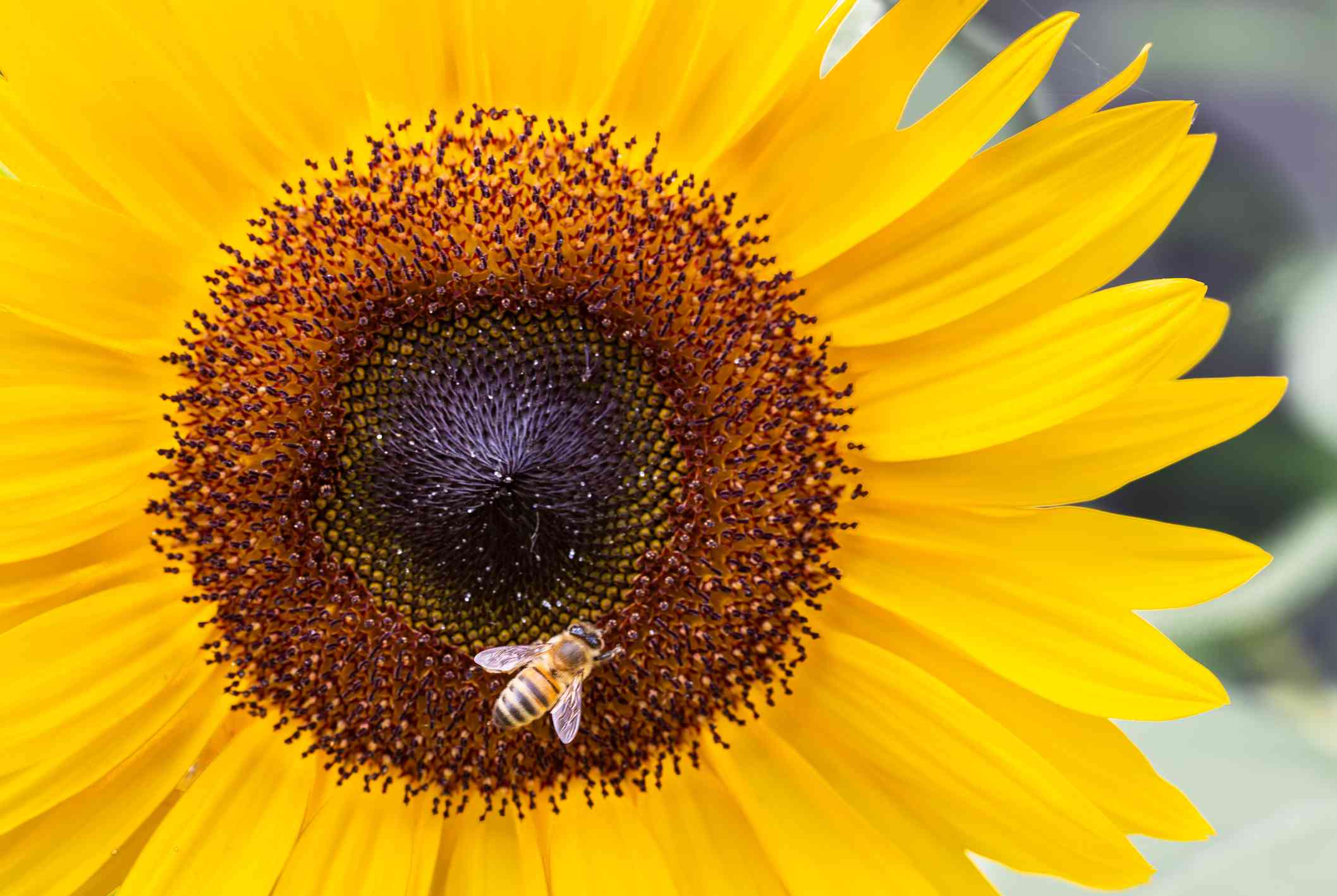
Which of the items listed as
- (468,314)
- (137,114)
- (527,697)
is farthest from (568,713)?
(137,114)

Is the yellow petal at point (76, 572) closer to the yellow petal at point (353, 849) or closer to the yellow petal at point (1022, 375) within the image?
the yellow petal at point (353, 849)

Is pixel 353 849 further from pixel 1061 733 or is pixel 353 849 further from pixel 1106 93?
pixel 1106 93

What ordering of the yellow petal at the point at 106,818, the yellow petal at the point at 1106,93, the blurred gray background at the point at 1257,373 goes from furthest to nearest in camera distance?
the blurred gray background at the point at 1257,373 → the yellow petal at the point at 106,818 → the yellow petal at the point at 1106,93

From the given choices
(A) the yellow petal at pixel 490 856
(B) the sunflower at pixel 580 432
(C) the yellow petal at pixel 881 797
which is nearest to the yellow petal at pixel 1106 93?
(B) the sunflower at pixel 580 432

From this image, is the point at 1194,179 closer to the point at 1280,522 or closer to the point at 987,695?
the point at 987,695

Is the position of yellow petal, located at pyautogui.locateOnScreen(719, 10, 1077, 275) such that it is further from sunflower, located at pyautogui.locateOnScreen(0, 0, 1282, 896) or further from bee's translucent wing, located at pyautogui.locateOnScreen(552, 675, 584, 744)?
bee's translucent wing, located at pyautogui.locateOnScreen(552, 675, 584, 744)

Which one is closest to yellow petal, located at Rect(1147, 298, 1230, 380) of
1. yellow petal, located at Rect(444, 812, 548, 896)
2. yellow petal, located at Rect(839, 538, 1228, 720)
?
yellow petal, located at Rect(839, 538, 1228, 720)
